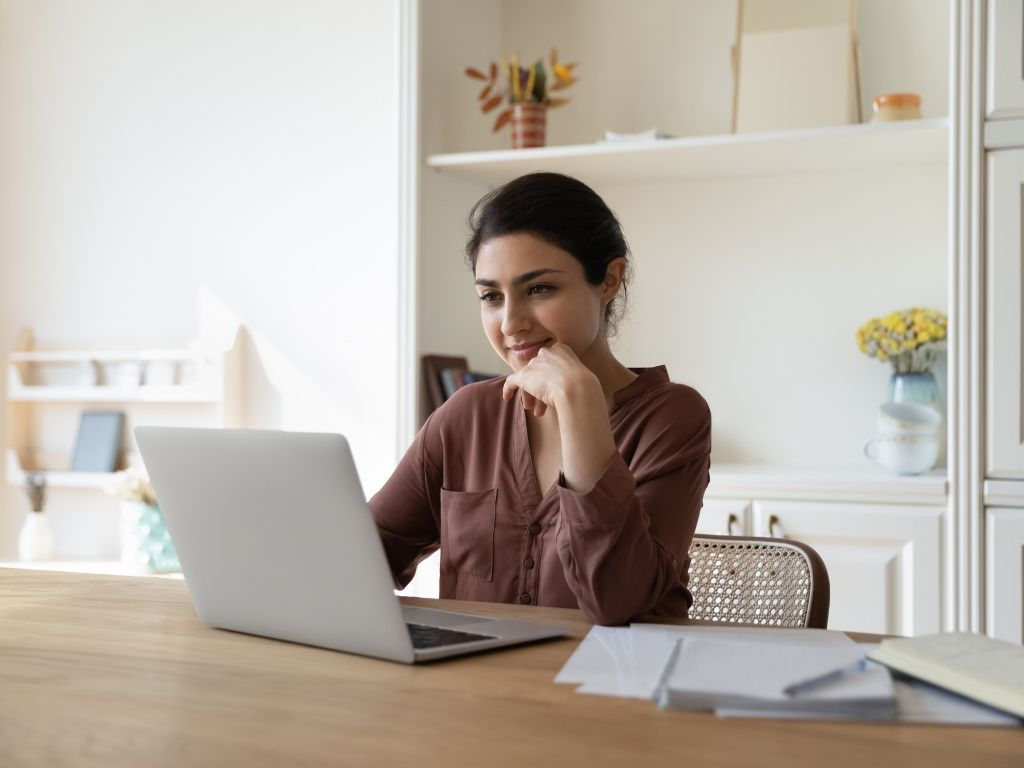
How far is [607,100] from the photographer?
3.17 metres

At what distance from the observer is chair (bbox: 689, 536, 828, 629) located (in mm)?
1445

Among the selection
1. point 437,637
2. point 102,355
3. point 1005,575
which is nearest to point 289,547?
point 437,637

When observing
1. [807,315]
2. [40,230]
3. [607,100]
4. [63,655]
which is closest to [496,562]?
[63,655]

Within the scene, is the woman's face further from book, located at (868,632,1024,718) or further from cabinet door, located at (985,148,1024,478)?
cabinet door, located at (985,148,1024,478)

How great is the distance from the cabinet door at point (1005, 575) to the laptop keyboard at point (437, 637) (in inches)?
63.6

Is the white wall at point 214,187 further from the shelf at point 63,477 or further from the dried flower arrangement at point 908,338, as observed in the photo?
the dried flower arrangement at point 908,338

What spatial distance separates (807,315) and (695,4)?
3.01 feet

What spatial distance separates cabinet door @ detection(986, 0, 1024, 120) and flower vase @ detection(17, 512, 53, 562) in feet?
9.80

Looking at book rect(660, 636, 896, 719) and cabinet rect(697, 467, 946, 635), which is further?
cabinet rect(697, 467, 946, 635)

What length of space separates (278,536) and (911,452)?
73.9 inches

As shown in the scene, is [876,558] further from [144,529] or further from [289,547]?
[144,529]

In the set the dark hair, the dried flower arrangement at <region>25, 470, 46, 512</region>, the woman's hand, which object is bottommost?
the dried flower arrangement at <region>25, 470, 46, 512</region>

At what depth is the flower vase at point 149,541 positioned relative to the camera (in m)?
3.26

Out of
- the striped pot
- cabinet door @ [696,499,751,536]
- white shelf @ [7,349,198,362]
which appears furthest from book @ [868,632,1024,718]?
white shelf @ [7,349,198,362]
